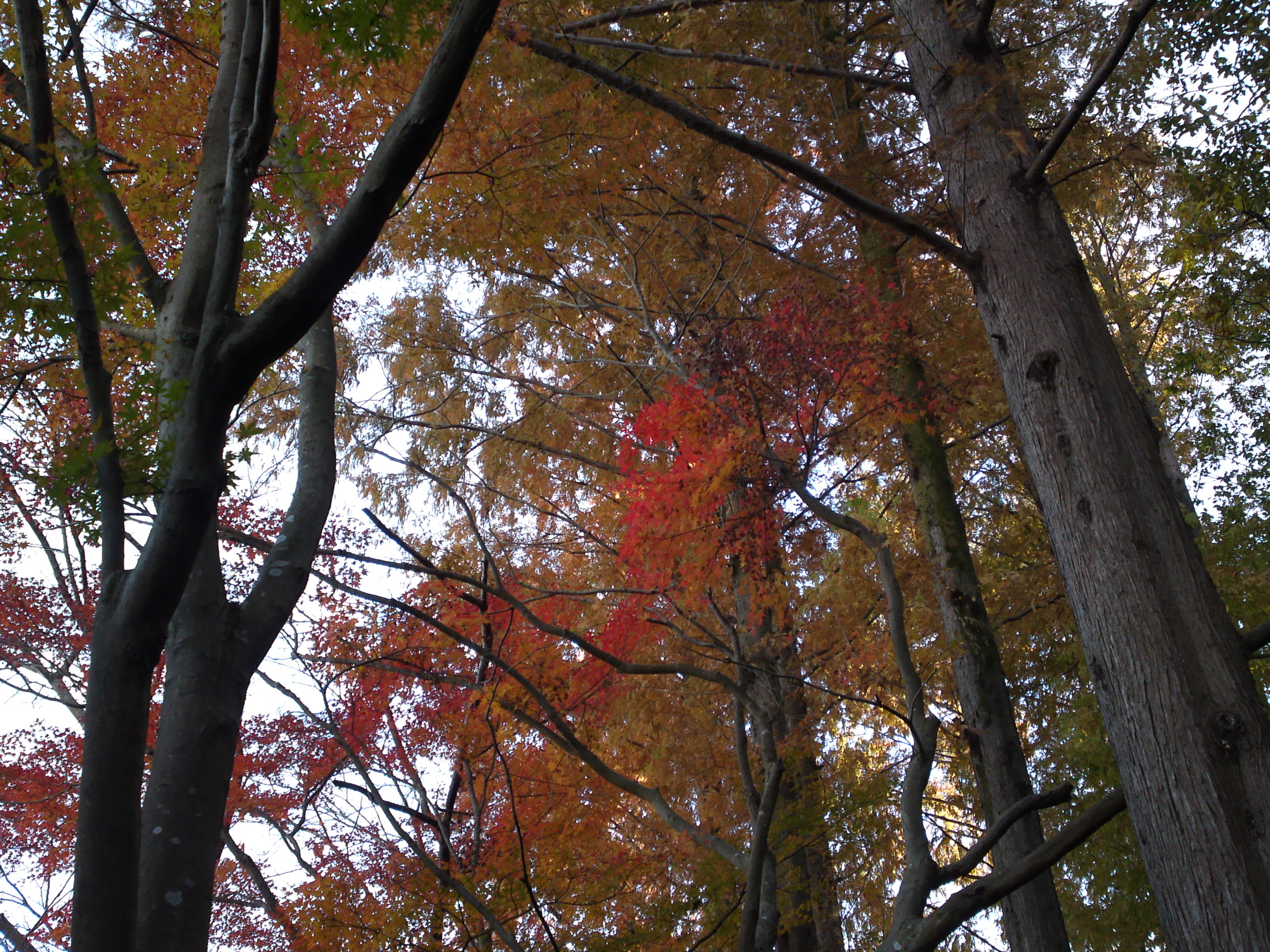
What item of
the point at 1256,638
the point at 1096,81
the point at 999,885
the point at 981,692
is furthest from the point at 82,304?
the point at 981,692

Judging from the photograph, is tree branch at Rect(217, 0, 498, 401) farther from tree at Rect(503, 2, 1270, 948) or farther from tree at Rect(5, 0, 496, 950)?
tree at Rect(503, 2, 1270, 948)

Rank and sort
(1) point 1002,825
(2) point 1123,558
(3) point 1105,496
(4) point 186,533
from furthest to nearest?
(3) point 1105,496, (2) point 1123,558, (1) point 1002,825, (4) point 186,533

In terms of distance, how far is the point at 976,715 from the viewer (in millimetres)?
5406

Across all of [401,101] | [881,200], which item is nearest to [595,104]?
[401,101]

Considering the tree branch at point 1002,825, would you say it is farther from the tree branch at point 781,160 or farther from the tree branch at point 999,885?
the tree branch at point 781,160

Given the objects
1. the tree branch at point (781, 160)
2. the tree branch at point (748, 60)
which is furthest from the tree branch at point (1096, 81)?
the tree branch at point (748, 60)

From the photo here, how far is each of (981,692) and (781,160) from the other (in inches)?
149

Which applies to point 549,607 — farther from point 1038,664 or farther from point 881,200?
point 1038,664

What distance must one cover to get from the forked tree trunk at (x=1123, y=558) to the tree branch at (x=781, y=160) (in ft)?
1.06

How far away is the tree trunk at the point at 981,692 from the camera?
4902 millimetres

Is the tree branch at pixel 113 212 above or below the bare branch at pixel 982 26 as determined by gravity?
below

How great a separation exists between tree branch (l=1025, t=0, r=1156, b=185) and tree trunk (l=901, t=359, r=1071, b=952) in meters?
2.92

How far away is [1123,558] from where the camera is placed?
3062mm

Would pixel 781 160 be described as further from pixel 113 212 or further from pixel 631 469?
pixel 631 469
